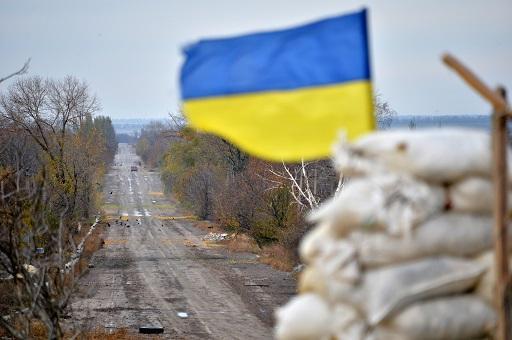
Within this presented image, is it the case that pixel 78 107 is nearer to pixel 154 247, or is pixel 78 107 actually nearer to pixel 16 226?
pixel 154 247

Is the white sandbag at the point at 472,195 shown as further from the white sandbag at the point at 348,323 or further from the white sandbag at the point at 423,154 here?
the white sandbag at the point at 348,323

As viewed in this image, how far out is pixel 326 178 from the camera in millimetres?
35594

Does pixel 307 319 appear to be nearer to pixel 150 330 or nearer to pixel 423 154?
pixel 423 154

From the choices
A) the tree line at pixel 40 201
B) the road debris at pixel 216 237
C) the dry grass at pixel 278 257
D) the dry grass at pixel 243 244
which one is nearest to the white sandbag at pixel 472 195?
the tree line at pixel 40 201

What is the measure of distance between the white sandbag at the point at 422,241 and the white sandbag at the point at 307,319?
1.30 ft

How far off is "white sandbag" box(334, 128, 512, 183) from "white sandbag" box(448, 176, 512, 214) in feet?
0.15

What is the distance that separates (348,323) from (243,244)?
35967 millimetres

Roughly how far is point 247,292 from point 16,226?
646 inches

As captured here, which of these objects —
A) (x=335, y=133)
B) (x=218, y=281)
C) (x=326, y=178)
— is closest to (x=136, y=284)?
(x=218, y=281)

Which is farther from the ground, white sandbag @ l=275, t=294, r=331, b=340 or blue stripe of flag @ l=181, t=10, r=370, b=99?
blue stripe of flag @ l=181, t=10, r=370, b=99

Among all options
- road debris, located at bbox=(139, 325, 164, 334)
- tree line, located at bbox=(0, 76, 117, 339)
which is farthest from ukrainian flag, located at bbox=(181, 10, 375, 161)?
road debris, located at bbox=(139, 325, 164, 334)

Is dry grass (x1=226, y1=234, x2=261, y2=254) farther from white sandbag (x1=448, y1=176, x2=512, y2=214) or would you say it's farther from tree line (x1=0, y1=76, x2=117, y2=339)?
white sandbag (x1=448, y1=176, x2=512, y2=214)

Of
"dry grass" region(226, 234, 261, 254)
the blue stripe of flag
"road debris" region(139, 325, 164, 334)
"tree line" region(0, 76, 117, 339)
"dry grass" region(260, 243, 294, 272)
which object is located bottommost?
"dry grass" region(226, 234, 261, 254)

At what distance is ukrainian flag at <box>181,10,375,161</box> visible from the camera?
550cm
